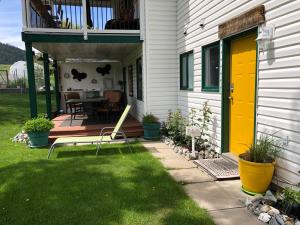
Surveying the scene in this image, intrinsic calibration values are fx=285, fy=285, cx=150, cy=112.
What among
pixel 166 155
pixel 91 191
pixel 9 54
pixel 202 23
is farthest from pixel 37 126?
pixel 9 54

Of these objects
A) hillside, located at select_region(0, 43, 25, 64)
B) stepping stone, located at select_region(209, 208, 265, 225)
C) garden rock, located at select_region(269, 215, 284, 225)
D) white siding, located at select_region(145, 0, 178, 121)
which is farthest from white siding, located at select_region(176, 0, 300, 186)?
hillside, located at select_region(0, 43, 25, 64)

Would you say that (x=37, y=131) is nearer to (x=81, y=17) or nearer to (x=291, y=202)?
(x=81, y=17)

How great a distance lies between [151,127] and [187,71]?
1.83 m

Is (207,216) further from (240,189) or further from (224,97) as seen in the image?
(224,97)

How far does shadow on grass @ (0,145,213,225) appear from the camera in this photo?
133 inches

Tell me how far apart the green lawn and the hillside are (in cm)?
6285

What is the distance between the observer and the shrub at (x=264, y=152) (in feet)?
12.5

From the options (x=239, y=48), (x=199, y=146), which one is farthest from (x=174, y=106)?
(x=239, y=48)

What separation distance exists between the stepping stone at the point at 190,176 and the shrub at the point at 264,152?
2.98ft

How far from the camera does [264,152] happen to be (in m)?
3.81

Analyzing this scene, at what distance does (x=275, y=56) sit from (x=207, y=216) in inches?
92.7

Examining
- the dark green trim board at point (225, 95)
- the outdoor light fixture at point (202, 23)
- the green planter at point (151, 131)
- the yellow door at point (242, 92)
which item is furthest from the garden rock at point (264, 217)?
the green planter at point (151, 131)

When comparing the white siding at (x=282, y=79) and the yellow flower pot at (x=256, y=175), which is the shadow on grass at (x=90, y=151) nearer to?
the yellow flower pot at (x=256, y=175)

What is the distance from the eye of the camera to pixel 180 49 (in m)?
8.14
